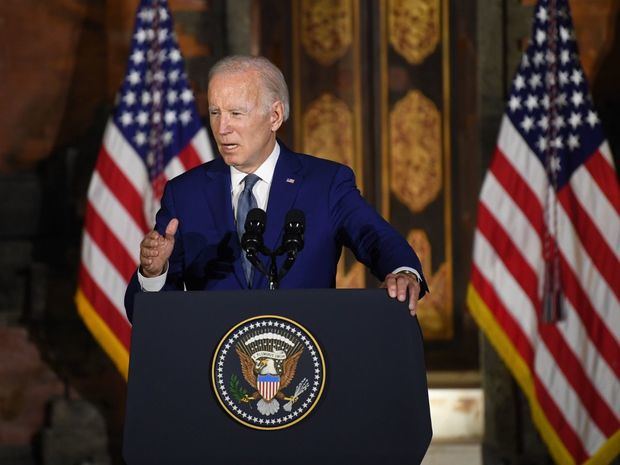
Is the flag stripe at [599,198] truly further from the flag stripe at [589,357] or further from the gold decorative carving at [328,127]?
the gold decorative carving at [328,127]

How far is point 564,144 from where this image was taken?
548 centimetres

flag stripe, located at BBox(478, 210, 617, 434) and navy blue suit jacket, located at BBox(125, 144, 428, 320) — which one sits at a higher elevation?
navy blue suit jacket, located at BBox(125, 144, 428, 320)

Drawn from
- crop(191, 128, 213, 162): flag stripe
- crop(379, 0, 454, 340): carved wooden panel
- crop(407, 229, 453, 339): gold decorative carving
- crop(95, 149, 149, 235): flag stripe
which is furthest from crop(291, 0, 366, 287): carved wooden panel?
crop(95, 149, 149, 235): flag stripe

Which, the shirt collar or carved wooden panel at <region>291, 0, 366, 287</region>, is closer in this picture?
the shirt collar

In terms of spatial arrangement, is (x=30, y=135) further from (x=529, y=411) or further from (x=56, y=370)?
(x=529, y=411)

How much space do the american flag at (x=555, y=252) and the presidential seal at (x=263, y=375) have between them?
3098mm

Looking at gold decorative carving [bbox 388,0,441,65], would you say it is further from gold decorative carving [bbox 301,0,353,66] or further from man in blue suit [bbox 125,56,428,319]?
man in blue suit [bbox 125,56,428,319]

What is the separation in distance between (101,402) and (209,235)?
3.59 metres

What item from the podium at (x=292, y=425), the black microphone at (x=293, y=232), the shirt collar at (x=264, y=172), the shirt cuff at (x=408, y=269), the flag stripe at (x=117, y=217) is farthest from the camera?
the flag stripe at (x=117, y=217)

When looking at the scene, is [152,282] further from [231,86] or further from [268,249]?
[231,86]

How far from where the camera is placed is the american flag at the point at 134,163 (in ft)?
18.2

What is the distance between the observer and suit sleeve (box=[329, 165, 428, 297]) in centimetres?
274

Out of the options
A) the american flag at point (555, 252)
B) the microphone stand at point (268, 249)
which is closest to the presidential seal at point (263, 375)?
the microphone stand at point (268, 249)

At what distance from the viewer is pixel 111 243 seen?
18.2ft
